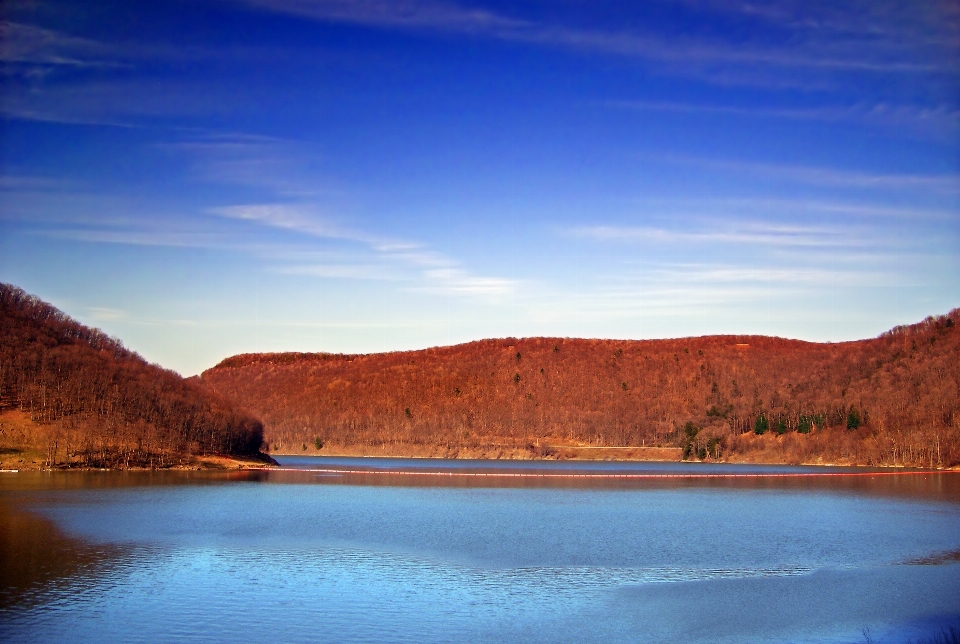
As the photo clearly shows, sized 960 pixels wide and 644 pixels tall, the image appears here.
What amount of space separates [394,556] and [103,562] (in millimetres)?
13210

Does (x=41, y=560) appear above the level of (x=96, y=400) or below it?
Result: below

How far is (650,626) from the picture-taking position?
92.4 feet

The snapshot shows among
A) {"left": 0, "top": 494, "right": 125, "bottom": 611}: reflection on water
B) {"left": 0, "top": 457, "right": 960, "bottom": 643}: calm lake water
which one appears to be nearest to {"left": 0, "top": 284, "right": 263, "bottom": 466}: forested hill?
{"left": 0, "top": 457, "right": 960, "bottom": 643}: calm lake water

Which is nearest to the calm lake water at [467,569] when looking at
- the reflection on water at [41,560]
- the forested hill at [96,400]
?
the reflection on water at [41,560]

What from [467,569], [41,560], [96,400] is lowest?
[467,569]

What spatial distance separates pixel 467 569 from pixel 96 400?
3637 inches

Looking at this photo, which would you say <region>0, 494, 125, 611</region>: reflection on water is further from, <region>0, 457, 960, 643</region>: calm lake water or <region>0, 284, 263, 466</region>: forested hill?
<region>0, 284, 263, 466</region>: forested hill

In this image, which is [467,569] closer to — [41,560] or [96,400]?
[41,560]

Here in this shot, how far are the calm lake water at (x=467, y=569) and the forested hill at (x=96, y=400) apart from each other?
35.5 meters

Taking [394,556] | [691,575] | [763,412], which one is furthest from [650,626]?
[763,412]

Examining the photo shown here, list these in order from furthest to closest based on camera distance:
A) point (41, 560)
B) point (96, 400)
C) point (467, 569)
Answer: point (96, 400) < point (467, 569) < point (41, 560)

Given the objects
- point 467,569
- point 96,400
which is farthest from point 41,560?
point 96,400

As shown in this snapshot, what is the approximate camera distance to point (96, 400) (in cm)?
11506

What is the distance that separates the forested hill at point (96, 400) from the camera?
107062 mm
